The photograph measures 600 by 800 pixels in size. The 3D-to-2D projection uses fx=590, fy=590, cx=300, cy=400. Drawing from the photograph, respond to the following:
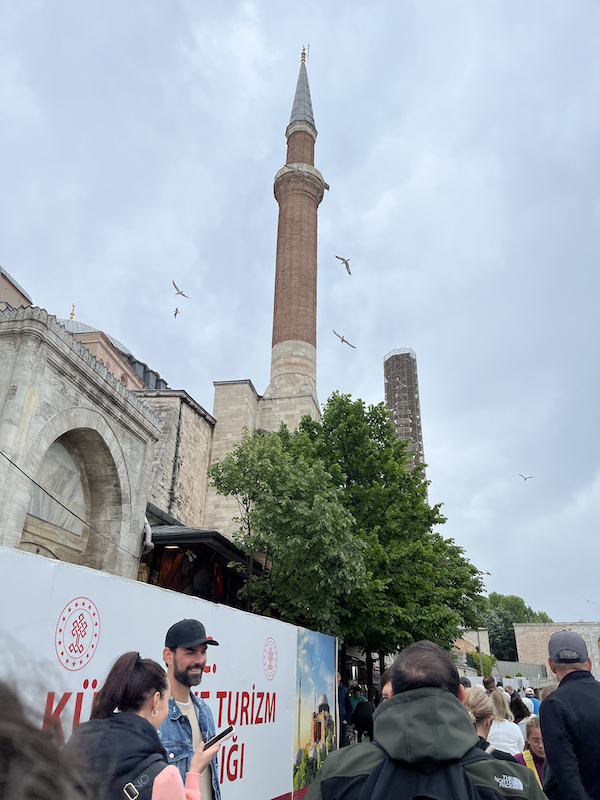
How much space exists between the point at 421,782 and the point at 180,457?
21.1 meters

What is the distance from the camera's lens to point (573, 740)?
9.80ft

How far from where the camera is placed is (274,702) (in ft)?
20.2

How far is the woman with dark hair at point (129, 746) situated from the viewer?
1919mm

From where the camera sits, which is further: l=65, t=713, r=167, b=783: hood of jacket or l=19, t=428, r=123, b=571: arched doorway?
l=19, t=428, r=123, b=571: arched doorway

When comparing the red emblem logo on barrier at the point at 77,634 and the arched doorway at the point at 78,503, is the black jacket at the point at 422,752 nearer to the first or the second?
the red emblem logo on barrier at the point at 77,634

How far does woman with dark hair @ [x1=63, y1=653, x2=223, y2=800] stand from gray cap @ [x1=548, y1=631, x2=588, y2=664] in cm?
211

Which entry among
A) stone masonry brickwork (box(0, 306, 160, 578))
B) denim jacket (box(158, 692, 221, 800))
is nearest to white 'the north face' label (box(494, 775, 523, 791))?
denim jacket (box(158, 692, 221, 800))

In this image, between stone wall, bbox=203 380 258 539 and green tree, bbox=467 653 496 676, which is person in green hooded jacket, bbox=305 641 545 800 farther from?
green tree, bbox=467 653 496 676

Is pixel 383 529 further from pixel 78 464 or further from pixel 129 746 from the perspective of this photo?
pixel 129 746

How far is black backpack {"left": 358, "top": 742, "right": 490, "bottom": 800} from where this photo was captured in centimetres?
161

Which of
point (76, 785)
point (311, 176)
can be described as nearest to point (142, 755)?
point (76, 785)

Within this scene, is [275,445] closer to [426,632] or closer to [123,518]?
[123,518]

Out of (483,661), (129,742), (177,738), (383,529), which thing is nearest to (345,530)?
(383,529)

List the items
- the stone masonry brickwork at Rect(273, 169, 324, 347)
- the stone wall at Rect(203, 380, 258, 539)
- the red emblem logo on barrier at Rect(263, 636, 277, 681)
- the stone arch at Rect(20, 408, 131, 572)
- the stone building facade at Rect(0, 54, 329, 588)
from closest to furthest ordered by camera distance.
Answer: the red emblem logo on barrier at Rect(263, 636, 277, 681) → the stone building facade at Rect(0, 54, 329, 588) → the stone arch at Rect(20, 408, 131, 572) → the stone wall at Rect(203, 380, 258, 539) → the stone masonry brickwork at Rect(273, 169, 324, 347)
